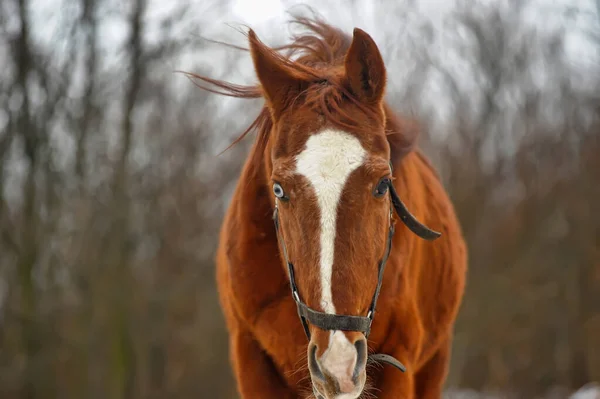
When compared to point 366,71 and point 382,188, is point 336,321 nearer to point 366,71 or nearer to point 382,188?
point 382,188

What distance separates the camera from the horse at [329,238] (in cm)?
344

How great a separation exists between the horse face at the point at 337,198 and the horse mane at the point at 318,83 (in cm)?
1

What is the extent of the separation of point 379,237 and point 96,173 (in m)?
13.4

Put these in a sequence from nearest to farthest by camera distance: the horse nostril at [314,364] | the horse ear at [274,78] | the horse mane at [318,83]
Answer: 1. the horse nostril at [314,364]
2. the horse mane at [318,83]
3. the horse ear at [274,78]

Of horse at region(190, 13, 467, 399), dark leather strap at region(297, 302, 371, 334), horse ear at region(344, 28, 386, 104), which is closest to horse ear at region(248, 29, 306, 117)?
horse at region(190, 13, 467, 399)

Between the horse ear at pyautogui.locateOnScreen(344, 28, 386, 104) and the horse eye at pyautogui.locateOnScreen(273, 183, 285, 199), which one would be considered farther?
the horse ear at pyautogui.locateOnScreen(344, 28, 386, 104)

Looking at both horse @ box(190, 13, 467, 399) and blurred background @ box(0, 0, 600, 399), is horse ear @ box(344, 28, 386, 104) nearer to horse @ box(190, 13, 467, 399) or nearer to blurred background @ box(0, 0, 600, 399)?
horse @ box(190, 13, 467, 399)

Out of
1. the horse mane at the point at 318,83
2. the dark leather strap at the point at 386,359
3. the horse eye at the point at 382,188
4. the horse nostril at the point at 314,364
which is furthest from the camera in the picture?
the dark leather strap at the point at 386,359

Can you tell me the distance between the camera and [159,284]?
834 inches

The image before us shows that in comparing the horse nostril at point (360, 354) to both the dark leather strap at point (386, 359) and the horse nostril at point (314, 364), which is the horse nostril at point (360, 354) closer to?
the horse nostril at point (314, 364)

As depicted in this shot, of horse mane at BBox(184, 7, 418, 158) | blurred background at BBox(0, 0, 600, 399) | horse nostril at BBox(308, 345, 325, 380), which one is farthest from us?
A: blurred background at BBox(0, 0, 600, 399)

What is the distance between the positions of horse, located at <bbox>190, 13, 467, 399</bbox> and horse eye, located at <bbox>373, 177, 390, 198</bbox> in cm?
1

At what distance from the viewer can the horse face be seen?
340 cm

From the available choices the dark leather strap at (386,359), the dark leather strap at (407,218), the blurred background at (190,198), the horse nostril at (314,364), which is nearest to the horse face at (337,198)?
the horse nostril at (314,364)
